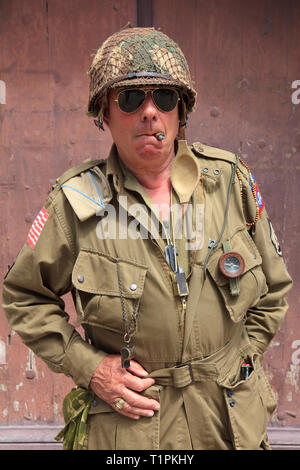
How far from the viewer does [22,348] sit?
2264mm

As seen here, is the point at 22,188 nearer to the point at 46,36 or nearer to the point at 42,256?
the point at 46,36

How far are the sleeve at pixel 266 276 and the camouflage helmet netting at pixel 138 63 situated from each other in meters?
0.38

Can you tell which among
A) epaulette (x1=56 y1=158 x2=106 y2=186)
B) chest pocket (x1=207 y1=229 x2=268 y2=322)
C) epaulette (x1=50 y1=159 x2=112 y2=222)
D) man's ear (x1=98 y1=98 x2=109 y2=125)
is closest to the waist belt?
chest pocket (x1=207 y1=229 x2=268 y2=322)

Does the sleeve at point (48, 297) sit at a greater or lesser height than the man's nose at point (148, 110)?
lesser

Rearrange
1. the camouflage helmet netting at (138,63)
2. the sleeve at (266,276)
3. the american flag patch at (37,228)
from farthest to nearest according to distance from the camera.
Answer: the sleeve at (266,276), the american flag patch at (37,228), the camouflage helmet netting at (138,63)

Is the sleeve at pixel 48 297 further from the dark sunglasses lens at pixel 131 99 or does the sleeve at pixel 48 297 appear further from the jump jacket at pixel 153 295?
the dark sunglasses lens at pixel 131 99

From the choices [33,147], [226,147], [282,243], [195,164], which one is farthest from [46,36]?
[282,243]

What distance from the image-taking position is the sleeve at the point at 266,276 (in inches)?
58.1

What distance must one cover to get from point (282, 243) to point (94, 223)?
115 centimetres

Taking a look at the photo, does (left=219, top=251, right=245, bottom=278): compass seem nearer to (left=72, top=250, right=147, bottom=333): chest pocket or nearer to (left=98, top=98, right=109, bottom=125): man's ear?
(left=72, top=250, right=147, bottom=333): chest pocket

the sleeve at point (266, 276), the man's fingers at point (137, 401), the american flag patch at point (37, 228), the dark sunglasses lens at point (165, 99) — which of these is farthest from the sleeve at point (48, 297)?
the sleeve at point (266, 276)

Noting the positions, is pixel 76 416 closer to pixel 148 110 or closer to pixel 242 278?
pixel 242 278
